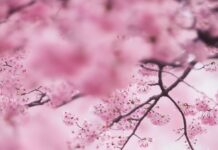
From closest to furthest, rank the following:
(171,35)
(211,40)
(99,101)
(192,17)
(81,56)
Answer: (81,56) < (171,35) < (192,17) < (211,40) < (99,101)

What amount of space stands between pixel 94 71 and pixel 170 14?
0.91 feet

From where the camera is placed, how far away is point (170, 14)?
113 centimetres

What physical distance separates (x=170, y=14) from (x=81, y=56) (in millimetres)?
296

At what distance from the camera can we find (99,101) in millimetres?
2391

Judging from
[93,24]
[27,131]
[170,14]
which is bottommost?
[27,131]

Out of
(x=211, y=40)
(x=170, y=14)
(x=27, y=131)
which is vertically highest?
(x=211, y=40)

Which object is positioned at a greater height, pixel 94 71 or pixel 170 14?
pixel 170 14

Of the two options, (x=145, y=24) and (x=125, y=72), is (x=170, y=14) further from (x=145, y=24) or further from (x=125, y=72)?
(x=125, y=72)

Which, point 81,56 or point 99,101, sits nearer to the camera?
point 81,56

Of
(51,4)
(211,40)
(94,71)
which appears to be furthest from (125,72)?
(211,40)

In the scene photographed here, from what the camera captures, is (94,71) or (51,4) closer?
(94,71)

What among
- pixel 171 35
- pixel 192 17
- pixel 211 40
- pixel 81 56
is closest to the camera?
pixel 81 56

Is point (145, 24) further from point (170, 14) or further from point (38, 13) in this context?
point (38, 13)

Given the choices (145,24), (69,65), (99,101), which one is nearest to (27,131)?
(69,65)
